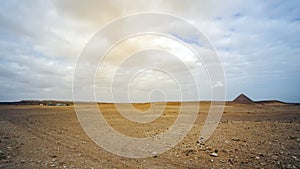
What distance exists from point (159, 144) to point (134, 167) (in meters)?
3.08

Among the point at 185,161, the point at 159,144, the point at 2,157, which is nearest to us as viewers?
the point at 185,161

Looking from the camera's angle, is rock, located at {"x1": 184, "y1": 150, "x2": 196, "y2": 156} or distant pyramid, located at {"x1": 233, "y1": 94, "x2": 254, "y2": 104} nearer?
rock, located at {"x1": 184, "y1": 150, "x2": 196, "y2": 156}

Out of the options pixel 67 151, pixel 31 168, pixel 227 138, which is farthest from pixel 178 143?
pixel 31 168

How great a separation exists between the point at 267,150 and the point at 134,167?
455 cm

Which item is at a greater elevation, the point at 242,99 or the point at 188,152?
the point at 242,99

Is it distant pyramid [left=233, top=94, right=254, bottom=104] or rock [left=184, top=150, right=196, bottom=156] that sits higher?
distant pyramid [left=233, top=94, right=254, bottom=104]

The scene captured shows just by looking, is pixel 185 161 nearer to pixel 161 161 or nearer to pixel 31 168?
pixel 161 161

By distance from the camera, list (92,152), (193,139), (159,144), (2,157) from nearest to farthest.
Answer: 1. (2,157)
2. (92,152)
3. (159,144)
4. (193,139)

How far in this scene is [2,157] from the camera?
7.64 metres

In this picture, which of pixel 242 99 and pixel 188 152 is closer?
pixel 188 152

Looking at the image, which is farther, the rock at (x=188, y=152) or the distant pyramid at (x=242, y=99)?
the distant pyramid at (x=242, y=99)

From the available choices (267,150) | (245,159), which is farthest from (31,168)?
(267,150)

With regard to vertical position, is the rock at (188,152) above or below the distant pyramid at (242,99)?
below

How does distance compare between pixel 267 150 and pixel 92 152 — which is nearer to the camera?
pixel 267 150
